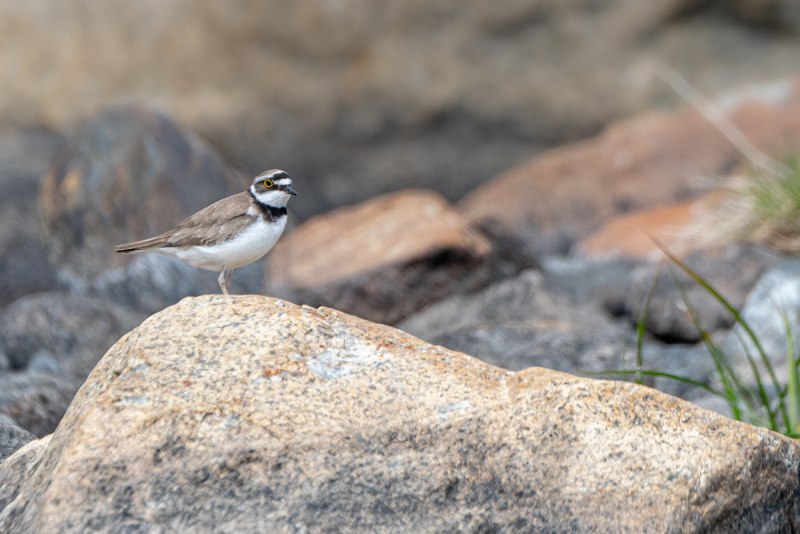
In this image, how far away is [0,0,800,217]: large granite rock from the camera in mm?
12727

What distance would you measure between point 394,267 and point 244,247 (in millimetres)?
4067

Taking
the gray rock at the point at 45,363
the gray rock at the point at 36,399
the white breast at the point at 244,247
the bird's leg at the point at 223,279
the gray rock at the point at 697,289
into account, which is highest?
the white breast at the point at 244,247

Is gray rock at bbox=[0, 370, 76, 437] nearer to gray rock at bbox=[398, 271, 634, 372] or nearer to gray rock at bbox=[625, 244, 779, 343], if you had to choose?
gray rock at bbox=[398, 271, 634, 372]

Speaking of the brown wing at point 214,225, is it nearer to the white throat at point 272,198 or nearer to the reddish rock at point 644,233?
the white throat at point 272,198

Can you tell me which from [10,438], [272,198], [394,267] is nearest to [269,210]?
[272,198]

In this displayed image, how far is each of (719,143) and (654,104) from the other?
2.88 ft

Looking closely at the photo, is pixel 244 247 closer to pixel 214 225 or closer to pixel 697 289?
pixel 214 225

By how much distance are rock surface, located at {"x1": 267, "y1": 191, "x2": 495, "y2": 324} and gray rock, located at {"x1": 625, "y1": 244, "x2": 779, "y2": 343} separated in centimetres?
129

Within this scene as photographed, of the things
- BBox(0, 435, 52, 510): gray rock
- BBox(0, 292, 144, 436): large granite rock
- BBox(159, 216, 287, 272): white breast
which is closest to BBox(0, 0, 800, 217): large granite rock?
BBox(0, 292, 144, 436): large granite rock

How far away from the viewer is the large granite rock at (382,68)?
41.8ft

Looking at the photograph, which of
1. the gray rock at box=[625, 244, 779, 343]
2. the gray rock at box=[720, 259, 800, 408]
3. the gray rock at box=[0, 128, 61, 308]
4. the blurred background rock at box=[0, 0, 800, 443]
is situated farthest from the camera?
the blurred background rock at box=[0, 0, 800, 443]

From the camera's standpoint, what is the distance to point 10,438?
489 centimetres

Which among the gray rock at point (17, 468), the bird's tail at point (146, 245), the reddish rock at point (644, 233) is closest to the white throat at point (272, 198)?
the bird's tail at point (146, 245)

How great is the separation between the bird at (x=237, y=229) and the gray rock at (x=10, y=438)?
3.64 ft
